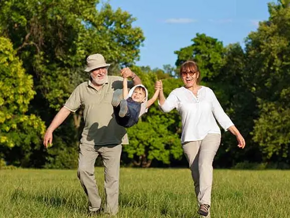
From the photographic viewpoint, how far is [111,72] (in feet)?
146

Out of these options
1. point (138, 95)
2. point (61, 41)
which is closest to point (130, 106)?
point (138, 95)

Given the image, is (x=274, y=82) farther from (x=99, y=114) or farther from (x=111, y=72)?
(x=99, y=114)

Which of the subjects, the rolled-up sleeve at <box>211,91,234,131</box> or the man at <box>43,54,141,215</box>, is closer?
the rolled-up sleeve at <box>211,91,234,131</box>

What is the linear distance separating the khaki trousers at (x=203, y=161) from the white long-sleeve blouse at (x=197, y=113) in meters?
0.09

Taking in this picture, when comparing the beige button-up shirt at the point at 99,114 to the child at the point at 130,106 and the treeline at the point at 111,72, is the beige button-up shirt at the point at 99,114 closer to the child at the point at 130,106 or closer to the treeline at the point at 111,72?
the child at the point at 130,106

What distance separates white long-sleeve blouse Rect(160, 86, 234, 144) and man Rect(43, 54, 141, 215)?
103cm

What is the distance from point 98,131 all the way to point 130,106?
54.9 inches

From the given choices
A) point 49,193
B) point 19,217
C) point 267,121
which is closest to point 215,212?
point 19,217

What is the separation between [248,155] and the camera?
53.4 metres

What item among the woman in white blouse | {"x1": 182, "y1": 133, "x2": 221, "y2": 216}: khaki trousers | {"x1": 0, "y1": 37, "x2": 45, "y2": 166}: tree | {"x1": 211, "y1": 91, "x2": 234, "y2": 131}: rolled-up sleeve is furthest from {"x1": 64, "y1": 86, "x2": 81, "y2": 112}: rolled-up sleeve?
{"x1": 0, "y1": 37, "x2": 45, "y2": 166}: tree

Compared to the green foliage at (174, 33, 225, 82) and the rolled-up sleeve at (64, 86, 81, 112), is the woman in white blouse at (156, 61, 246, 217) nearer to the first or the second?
the rolled-up sleeve at (64, 86, 81, 112)

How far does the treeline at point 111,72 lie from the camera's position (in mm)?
37906

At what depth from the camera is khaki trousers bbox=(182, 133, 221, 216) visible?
808 centimetres

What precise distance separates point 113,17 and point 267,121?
1378 centimetres
